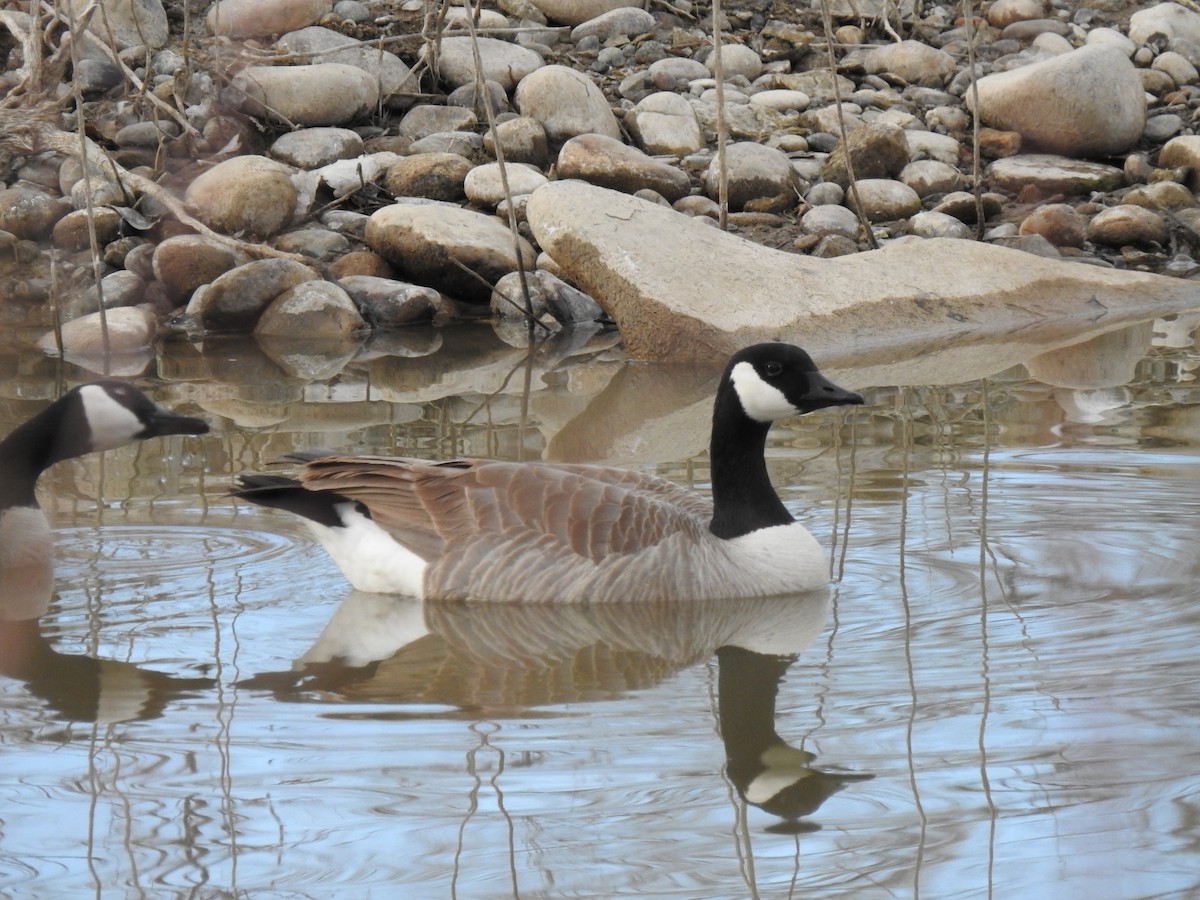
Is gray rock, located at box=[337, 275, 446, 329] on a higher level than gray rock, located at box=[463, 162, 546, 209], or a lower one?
lower

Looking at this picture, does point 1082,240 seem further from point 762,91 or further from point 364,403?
point 364,403

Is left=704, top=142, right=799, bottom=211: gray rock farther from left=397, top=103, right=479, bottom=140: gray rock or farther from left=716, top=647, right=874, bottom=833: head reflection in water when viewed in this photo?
left=716, top=647, right=874, bottom=833: head reflection in water

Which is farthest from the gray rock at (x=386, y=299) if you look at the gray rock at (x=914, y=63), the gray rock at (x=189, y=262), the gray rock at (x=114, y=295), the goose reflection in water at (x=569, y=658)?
the gray rock at (x=914, y=63)

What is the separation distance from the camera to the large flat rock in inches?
431

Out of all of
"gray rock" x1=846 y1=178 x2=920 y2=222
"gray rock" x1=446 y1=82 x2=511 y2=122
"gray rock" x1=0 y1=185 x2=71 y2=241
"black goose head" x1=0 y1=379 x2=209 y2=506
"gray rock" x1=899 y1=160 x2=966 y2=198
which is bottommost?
"black goose head" x1=0 y1=379 x2=209 y2=506

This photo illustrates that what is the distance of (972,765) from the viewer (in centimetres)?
404

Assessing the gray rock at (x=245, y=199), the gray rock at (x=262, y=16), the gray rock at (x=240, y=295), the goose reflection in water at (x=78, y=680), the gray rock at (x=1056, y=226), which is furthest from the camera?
the gray rock at (x=262, y=16)

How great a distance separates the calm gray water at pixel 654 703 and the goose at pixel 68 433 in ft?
0.79

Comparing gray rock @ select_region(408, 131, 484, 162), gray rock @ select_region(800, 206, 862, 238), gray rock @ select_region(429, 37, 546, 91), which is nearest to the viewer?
gray rock @ select_region(800, 206, 862, 238)

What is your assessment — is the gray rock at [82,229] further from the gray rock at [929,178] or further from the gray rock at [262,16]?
the gray rock at [929,178]

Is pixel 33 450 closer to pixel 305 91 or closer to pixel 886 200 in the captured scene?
pixel 305 91

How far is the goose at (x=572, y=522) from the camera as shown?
5754mm

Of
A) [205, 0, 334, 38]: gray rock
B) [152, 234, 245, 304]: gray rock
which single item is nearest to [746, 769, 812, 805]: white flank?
[152, 234, 245, 304]: gray rock

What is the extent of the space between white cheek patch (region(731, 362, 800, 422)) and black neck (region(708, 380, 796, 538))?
0.10 ft
